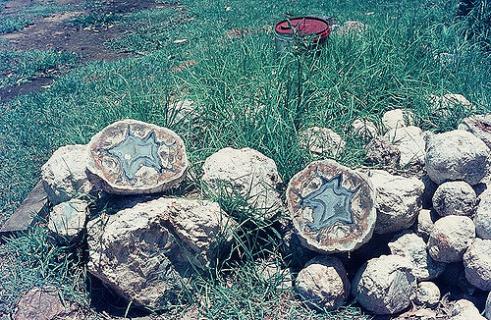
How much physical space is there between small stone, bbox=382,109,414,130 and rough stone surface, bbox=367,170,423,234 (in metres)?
0.92

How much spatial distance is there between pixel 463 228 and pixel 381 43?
2.50 m

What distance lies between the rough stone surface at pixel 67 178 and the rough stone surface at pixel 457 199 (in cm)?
246

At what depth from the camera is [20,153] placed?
5832mm

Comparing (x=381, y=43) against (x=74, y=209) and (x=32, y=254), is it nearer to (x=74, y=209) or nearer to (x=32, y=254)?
(x=74, y=209)

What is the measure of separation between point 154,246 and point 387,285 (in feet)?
4.90

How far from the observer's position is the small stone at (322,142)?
170 inches

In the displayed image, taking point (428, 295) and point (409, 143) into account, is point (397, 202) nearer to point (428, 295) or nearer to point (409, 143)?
point (428, 295)

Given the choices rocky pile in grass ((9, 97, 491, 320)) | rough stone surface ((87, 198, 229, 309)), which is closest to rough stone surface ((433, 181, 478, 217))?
rocky pile in grass ((9, 97, 491, 320))

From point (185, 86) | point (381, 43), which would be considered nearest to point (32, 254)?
point (185, 86)

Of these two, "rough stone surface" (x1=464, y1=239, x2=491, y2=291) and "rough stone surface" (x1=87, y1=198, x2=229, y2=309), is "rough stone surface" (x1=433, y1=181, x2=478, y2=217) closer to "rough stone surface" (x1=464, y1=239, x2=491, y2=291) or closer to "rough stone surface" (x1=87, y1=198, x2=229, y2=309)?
"rough stone surface" (x1=464, y1=239, x2=491, y2=291)

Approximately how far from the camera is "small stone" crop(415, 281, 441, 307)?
362cm

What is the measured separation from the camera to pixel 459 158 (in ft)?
12.0

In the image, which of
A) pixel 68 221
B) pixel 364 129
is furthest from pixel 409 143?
pixel 68 221

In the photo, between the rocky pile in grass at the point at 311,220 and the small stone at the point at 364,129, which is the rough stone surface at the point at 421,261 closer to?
the rocky pile in grass at the point at 311,220
